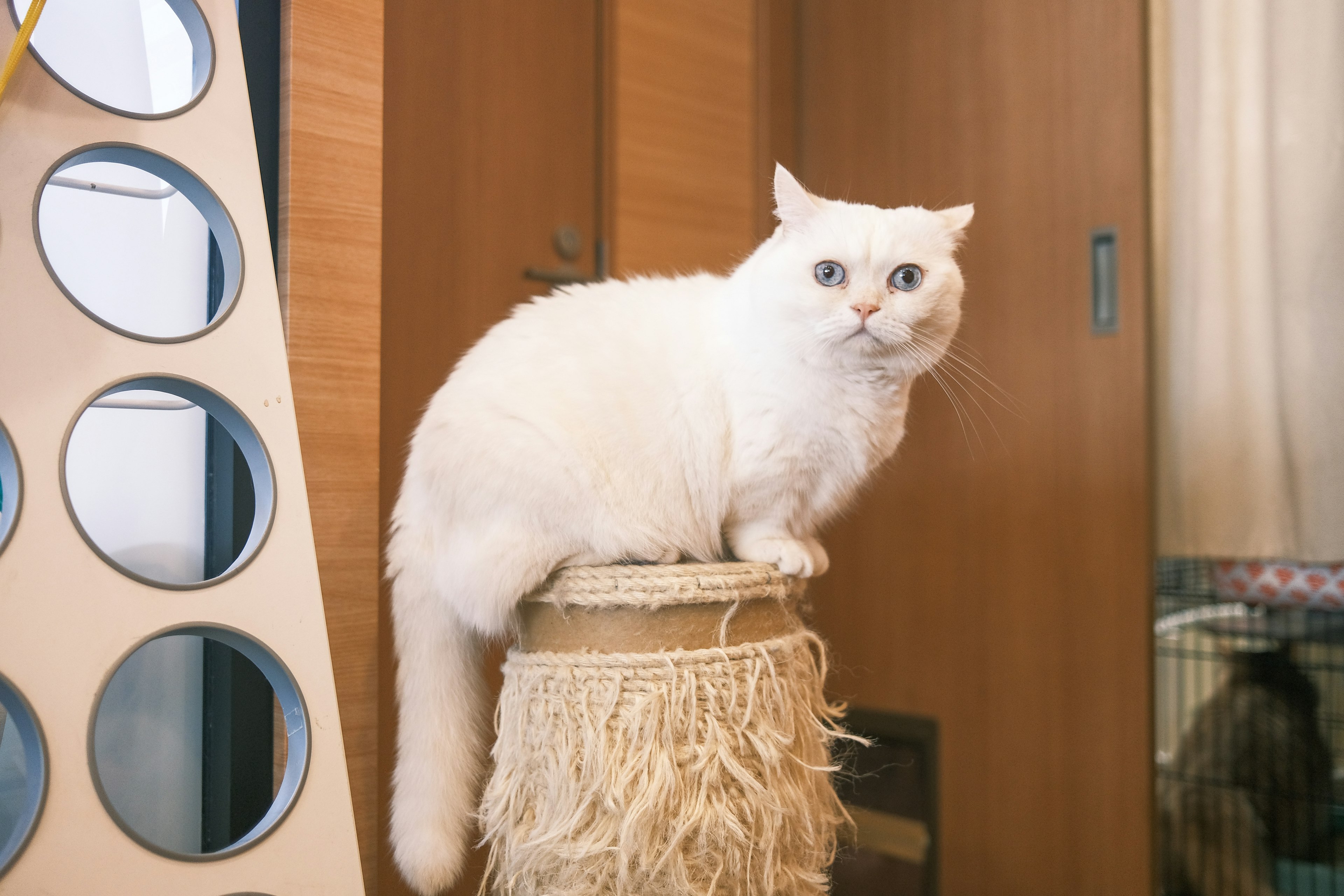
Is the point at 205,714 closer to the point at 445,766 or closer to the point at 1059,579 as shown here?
the point at 445,766

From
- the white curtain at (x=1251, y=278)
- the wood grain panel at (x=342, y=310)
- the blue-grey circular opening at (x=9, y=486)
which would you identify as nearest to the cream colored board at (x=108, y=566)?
the blue-grey circular opening at (x=9, y=486)

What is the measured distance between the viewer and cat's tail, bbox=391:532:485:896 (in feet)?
3.23

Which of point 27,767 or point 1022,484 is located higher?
point 1022,484

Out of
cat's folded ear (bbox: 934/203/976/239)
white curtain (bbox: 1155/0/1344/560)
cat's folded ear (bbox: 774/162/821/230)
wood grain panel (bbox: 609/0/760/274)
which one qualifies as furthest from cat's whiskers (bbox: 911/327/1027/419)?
cat's folded ear (bbox: 774/162/821/230)

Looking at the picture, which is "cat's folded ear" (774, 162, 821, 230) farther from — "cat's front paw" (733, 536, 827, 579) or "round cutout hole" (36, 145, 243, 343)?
"round cutout hole" (36, 145, 243, 343)

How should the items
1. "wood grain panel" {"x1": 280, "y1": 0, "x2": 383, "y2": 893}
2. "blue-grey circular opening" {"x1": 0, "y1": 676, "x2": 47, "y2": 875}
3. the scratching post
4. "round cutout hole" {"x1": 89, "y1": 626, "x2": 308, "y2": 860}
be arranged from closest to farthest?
"blue-grey circular opening" {"x1": 0, "y1": 676, "x2": 47, "y2": 875} < the scratching post < "round cutout hole" {"x1": 89, "y1": 626, "x2": 308, "y2": 860} < "wood grain panel" {"x1": 280, "y1": 0, "x2": 383, "y2": 893}

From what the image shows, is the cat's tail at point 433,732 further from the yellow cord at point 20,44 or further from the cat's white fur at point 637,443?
the yellow cord at point 20,44

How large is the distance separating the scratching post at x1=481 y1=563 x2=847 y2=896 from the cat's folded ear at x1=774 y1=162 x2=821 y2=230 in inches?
16.7

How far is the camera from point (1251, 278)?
5.43ft

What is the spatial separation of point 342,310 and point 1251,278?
162 centimetres

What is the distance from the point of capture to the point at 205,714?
127cm

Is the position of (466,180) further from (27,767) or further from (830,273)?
(27,767)

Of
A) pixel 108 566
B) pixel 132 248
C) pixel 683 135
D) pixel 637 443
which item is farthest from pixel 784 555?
pixel 683 135

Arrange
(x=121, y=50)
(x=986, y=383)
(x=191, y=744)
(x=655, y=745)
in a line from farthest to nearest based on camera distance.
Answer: (x=986, y=383)
(x=191, y=744)
(x=121, y=50)
(x=655, y=745)
